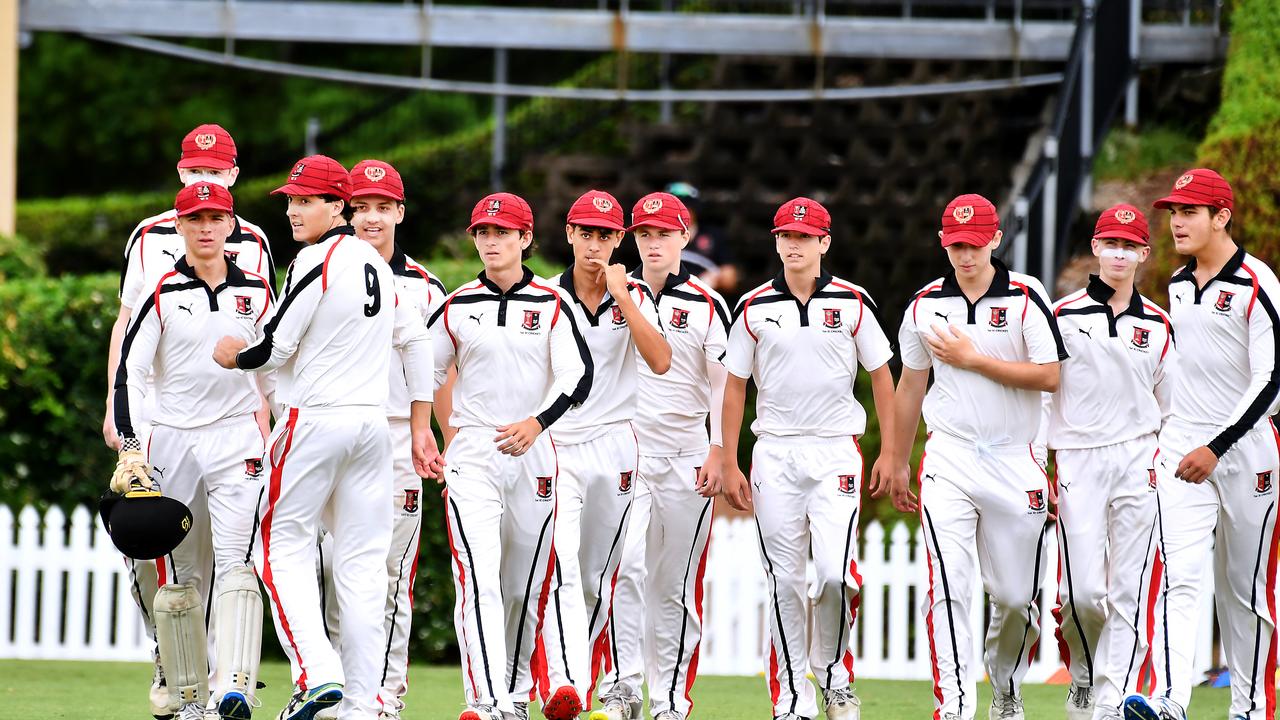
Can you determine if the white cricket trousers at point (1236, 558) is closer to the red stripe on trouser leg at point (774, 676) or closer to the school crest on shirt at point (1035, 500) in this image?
the school crest on shirt at point (1035, 500)

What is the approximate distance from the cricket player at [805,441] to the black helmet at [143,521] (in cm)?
274

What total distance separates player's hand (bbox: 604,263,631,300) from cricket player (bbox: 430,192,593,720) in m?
0.25

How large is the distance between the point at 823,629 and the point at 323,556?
2533 millimetres

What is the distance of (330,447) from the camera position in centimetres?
739

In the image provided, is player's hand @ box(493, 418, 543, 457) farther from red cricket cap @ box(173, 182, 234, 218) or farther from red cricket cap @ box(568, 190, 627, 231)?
red cricket cap @ box(173, 182, 234, 218)

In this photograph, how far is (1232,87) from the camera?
14.9 meters

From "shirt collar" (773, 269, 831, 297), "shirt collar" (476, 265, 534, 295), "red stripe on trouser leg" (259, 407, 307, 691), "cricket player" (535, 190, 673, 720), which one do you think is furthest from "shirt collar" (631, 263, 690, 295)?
"red stripe on trouser leg" (259, 407, 307, 691)

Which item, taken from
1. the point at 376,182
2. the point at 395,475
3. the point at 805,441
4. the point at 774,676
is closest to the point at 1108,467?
the point at 805,441

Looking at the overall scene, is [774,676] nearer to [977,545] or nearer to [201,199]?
[977,545]

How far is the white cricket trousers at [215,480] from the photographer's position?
801 cm

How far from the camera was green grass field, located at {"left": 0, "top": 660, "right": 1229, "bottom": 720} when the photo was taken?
30.8ft

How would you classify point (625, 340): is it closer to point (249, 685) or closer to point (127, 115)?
point (249, 685)

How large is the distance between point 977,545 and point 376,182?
349cm

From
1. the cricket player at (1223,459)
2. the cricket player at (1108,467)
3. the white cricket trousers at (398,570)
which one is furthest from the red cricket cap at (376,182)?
the cricket player at (1223,459)
